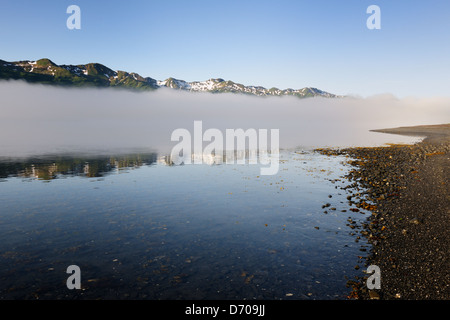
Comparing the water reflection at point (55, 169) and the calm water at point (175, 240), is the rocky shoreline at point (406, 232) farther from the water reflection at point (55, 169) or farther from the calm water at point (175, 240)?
the water reflection at point (55, 169)

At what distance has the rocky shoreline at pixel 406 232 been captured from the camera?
12055 mm

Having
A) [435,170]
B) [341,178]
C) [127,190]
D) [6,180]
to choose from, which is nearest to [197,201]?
[127,190]

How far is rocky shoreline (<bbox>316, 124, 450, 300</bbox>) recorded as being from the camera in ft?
39.5

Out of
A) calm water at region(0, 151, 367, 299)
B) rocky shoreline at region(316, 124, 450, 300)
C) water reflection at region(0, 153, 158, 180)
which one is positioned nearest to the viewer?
rocky shoreline at region(316, 124, 450, 300)

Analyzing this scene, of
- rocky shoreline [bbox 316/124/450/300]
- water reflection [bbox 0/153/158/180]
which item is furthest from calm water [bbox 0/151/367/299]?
water reflection [bbox 0/153/158/180]

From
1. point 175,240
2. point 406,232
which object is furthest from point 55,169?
point 406,232

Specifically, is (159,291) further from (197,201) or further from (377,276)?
(197,201)

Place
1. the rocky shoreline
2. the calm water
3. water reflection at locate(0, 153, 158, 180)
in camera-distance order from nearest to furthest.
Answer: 1. the rocky shoreline
2. the calm water
3. water reflection at locate(0, 153, 158, 180)

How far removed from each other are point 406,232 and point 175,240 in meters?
16.0

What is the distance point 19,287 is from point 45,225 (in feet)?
29.3

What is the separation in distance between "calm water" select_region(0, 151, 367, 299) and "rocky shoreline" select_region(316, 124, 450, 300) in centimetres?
133

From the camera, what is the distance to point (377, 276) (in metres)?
13.1

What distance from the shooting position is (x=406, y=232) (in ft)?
57.6

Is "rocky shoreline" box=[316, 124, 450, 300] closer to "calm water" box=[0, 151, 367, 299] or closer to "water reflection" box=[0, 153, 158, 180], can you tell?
"calm water" box=[0, 151, 367, 299]
